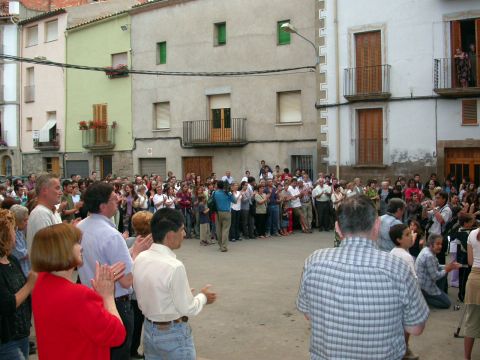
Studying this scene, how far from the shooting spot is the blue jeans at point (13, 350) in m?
3.94

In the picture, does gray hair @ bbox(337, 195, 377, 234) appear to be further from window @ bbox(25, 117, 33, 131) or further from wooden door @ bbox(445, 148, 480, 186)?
window @ bbox(25, 117, 33, 131)

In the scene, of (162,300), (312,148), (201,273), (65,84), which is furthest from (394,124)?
(65,84)

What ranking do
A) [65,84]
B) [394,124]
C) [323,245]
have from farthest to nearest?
[65,84], [394,124], [323,245]

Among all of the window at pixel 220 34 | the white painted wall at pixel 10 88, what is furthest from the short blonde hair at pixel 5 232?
the white painted wall at pixel 10 88

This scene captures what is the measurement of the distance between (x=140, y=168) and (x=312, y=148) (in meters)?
9.95

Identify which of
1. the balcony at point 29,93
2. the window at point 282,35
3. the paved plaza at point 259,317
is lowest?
the paved plaza at point 259,317

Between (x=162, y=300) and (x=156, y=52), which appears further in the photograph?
(x=156, y=52)

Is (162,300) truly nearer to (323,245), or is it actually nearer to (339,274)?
(339,274)

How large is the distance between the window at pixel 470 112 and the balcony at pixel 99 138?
57.3ft

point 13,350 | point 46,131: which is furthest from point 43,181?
point 46,131

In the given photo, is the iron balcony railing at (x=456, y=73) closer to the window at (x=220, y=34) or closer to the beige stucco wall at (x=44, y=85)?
the window at (x=220, y=34)

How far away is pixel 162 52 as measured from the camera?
1066 inches

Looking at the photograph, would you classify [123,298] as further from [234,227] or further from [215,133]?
[215,133]

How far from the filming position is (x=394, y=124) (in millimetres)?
19812
